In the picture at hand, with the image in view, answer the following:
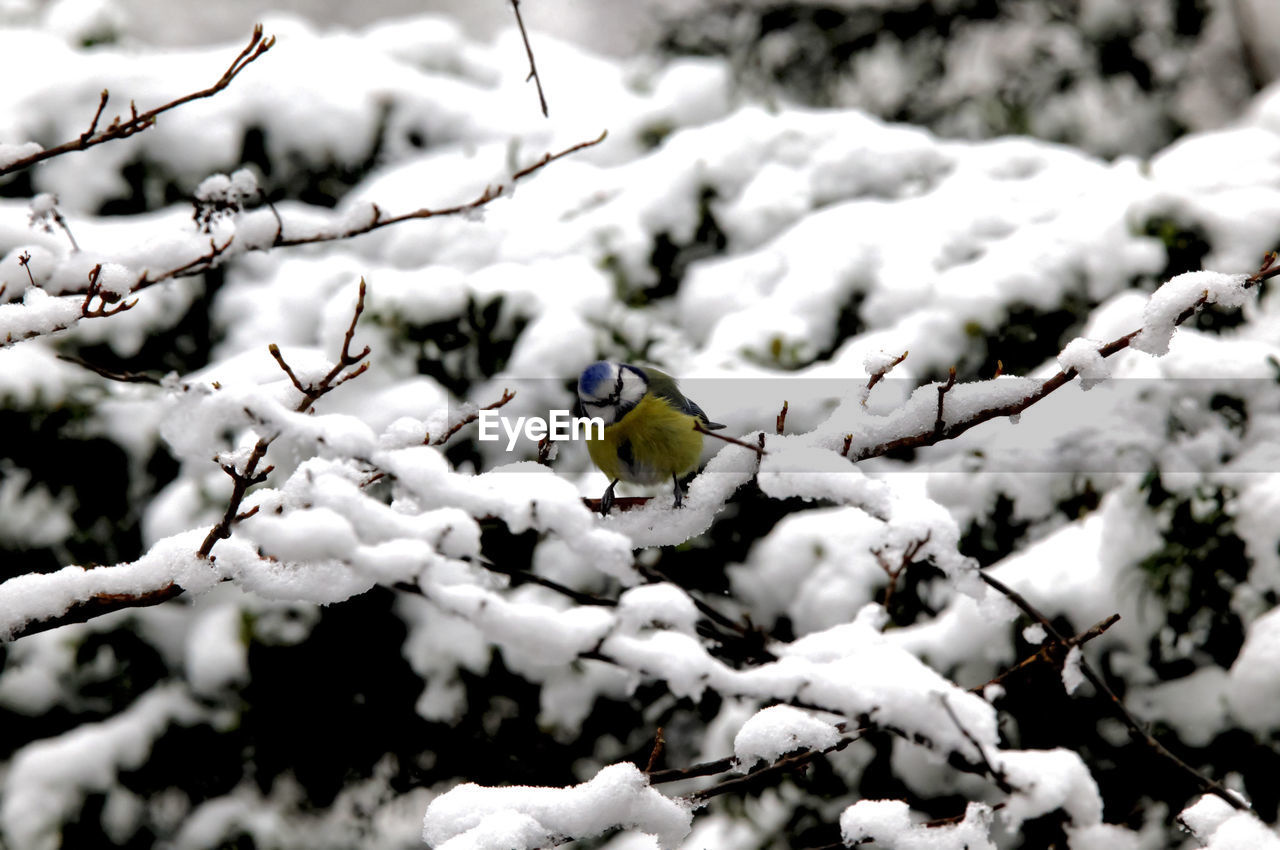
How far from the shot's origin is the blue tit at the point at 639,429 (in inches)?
76.8

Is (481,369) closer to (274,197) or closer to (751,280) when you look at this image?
(751,280)

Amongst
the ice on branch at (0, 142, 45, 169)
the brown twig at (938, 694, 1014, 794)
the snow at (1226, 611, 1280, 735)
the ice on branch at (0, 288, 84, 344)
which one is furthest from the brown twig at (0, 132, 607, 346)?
the snow at (1226, 611, 1280, 735)

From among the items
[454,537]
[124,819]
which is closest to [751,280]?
[454,537]

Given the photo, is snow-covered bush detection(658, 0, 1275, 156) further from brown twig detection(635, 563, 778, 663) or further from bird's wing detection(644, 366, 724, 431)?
brown twig detection(635, 563, 778, 663)

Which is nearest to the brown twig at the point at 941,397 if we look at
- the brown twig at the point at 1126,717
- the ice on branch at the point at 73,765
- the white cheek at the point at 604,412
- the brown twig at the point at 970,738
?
the brown twig at the point at 1126,717

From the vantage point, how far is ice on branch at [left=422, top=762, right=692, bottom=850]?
3.74 ft

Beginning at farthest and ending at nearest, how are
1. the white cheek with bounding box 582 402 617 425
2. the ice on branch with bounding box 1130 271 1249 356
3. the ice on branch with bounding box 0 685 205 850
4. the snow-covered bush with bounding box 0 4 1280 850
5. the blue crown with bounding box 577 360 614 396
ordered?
the ice on branch with bounding box 0 685 205 850, the white cheek with bounding box 582 402 617 425, the blue crown with bounding box 577 360 614 396, the snow-covered bush with bounding box 0 4 1280 850, the ice on branch with bounding box 1130 271 1249 356

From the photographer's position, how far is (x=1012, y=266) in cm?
272

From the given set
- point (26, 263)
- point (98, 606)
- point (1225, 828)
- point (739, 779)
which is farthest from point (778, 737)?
point (26, 263)

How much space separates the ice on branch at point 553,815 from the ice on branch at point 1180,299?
0.84 m

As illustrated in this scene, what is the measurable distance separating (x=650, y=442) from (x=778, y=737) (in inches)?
31.0

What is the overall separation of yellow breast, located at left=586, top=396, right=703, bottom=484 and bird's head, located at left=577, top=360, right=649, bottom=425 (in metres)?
0.02

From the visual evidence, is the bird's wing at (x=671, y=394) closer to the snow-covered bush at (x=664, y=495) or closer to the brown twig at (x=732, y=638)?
the snow-covered bush at (x=664, y=495)

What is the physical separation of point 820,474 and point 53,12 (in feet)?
13.9
